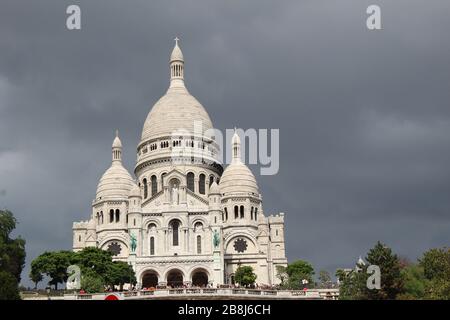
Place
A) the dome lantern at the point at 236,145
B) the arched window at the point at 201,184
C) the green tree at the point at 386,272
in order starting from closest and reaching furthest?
the green tree at the point at 386,272, the arched window at the point at 201,184, the dome lantern at the point at 236,145

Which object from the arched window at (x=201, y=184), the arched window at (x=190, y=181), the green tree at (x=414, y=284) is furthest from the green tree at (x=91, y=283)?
the arched window at (x=201, y=184)

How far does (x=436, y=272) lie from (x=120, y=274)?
34413mm

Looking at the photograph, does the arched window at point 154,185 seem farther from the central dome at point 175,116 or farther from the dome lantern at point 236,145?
the dome lantern at point 236,145

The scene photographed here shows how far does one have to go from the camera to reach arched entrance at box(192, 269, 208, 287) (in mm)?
115500

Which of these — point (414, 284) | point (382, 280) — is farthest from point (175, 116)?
point (382, 280)

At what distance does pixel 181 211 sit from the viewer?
118875 mm

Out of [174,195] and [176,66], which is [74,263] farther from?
[176,66]

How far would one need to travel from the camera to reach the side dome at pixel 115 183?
416 feet

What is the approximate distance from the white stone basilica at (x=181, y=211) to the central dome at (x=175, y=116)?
0.14 m

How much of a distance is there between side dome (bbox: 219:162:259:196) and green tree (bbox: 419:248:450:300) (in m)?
39.5
